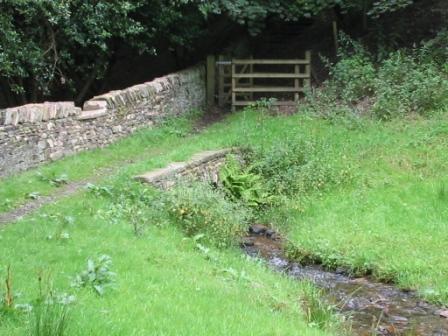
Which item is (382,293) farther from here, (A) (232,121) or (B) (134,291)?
(A) (232,121)

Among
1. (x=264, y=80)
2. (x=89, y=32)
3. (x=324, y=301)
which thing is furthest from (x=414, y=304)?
(x=264, y=80)

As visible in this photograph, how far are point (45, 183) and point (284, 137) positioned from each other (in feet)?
19.7

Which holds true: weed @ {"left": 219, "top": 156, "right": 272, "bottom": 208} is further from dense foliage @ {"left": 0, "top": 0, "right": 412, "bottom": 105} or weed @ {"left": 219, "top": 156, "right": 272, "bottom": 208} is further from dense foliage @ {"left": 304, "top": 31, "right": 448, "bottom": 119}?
dense foliage @ {"left": 0, "top": 0, "right": 412, "bottom": 105}

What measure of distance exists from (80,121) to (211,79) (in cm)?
705

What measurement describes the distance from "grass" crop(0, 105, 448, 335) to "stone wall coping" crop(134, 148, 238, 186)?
285mm

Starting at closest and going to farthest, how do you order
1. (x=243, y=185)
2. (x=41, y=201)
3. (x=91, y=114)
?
(x=41, y=201)
(x=91, y=114)
(x=243, y=185)

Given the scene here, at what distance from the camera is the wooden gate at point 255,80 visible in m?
18.1

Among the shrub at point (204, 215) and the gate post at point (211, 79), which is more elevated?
the gate post at point (211, 79)

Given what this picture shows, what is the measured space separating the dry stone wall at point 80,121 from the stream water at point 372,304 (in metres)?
4.13

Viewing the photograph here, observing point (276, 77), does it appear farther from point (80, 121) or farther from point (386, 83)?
point (80, 121)

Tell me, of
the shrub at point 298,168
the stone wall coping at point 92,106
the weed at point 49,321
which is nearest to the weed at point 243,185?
the shrub at point 298,168

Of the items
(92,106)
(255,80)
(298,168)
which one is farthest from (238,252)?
(255,80)

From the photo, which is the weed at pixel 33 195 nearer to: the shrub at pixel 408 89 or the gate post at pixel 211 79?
the shrub at pixel 408 89

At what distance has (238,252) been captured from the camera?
10.0 metres
